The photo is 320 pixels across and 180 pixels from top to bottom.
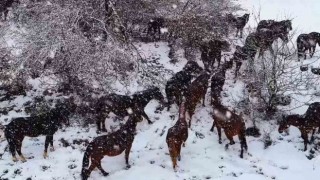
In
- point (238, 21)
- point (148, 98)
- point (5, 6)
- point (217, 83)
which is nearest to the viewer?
point (148, 98)

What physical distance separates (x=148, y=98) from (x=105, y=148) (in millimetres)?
A: 3143

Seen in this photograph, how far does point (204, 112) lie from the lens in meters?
12.6

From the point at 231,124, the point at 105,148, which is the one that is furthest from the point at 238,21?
the point at 105,148

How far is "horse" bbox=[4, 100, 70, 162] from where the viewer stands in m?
10.1

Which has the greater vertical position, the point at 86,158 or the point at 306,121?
the point at 306,121

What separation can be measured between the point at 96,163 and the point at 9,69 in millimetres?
5038

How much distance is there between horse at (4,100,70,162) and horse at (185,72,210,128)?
3408 millimetres

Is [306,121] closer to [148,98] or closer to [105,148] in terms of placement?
[148,98]

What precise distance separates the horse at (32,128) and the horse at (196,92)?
3.41 metres

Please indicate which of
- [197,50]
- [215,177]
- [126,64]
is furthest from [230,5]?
[215,177]

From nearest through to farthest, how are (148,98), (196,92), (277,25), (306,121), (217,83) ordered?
(306,121) < (196,92) < (148,98) < (217,83) < (277,25)

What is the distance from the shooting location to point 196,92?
1223 cm

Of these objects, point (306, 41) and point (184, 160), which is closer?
point (184, 160)

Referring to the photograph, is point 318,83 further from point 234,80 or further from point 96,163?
point 96,163
